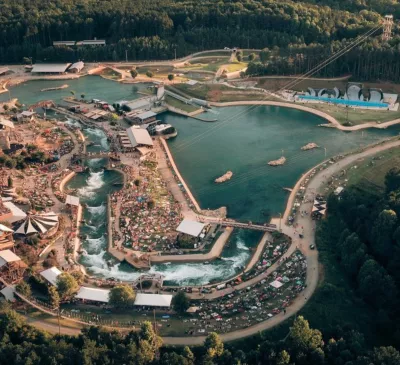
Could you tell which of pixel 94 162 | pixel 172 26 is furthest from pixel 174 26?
pixel 94 162

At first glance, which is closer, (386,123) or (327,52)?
(386,123)

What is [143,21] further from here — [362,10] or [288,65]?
[362,10]

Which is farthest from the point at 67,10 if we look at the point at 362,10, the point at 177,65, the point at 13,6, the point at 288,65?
the point at 362,10

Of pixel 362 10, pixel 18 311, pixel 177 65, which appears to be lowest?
pixel 18 311

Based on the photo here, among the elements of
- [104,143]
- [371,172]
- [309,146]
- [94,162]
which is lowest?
[94,162]

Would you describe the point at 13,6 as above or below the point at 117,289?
above

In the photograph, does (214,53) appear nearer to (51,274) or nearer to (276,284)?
(276,284)

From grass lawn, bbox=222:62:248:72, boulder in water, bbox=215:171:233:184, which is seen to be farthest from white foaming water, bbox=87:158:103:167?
grass lawn, bbox=222:62:248:72

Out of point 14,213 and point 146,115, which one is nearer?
point 14,213
